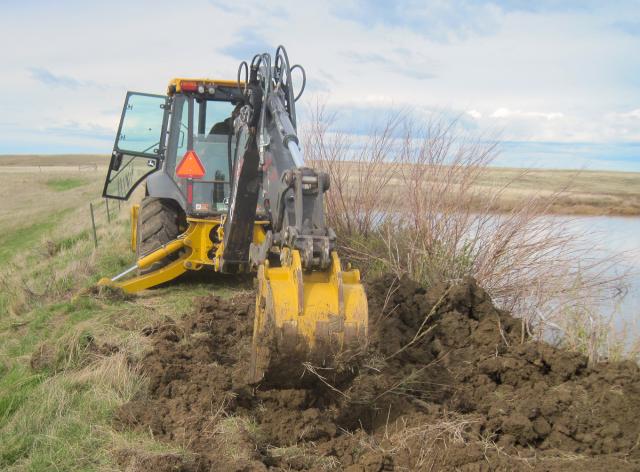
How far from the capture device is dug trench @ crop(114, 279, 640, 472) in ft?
13.1

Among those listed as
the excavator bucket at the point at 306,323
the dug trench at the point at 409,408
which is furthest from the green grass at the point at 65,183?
the excavator bucket at the point at 306,323

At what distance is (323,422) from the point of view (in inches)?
178

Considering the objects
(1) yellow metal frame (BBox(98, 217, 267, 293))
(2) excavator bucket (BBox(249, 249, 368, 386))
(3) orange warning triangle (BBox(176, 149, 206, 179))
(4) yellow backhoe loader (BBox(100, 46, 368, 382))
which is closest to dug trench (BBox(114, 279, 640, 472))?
(2) excavator bucket (BBox(249, 249, 368, 386))

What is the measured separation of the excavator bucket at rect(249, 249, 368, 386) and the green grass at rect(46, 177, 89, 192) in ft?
134

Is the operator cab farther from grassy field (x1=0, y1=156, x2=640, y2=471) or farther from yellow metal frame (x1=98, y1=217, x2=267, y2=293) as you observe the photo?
grassy field (x1=0, y1=156, x2=640, y2=471)

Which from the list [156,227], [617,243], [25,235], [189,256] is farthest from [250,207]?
[25,235]

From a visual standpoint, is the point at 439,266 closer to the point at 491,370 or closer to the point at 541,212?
the point at 541,212

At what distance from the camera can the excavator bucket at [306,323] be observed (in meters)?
4.16

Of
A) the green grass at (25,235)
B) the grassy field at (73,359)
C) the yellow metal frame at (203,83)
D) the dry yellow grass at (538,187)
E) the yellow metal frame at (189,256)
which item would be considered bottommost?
the green grass at (25,235)

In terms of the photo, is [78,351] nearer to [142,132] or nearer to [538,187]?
[142,132]

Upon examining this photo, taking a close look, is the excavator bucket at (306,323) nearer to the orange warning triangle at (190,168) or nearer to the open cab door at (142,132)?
the orange warning triangle at (190,168)

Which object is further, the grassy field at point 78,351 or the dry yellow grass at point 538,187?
the dry yellow grass at point 538,187

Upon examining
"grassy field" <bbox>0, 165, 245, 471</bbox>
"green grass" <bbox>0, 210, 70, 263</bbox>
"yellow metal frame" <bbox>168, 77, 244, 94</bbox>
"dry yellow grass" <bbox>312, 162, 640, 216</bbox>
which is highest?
"yellow metal frame" <bbox>168, 77, 244, 94</bbox>

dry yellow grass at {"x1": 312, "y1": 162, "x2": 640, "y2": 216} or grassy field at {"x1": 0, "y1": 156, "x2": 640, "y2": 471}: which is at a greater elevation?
dry yellow grass at {"x1": 312, "y1": 162, "x2": 640, "y2": 216}
